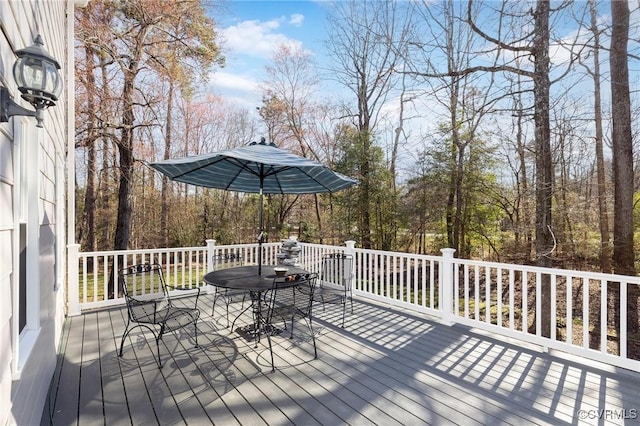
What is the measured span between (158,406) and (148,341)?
151cm

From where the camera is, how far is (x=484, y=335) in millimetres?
3971

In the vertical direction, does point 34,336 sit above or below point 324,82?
below

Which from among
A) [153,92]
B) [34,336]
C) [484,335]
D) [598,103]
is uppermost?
[153,92]

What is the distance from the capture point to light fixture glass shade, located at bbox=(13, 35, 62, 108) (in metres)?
1.48

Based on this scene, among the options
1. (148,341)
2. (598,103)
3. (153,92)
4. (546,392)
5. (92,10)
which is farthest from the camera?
(153,92)

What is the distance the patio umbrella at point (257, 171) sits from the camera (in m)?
3.61

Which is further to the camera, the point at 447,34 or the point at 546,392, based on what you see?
the point at 447,34

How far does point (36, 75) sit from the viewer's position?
1.54 meters

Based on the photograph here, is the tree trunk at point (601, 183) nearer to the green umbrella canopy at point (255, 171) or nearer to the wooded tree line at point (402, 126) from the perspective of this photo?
the wooded tree line at point (402, 126)

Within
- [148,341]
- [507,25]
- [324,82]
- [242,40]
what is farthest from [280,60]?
[148,341]

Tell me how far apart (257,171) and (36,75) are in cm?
312

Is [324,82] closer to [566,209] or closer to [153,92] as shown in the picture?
[153,92]

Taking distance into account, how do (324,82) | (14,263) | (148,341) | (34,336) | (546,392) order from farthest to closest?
(324,82)
(148,341)
(546,392)
(34,336)
(14,263)

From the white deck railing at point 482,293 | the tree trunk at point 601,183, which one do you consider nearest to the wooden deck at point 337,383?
the white deck railing at point 482,293
